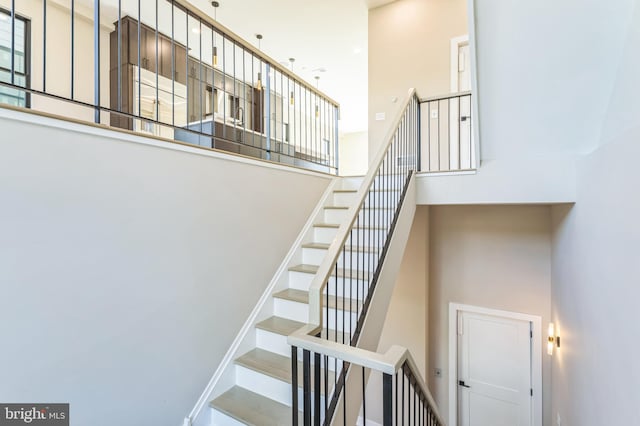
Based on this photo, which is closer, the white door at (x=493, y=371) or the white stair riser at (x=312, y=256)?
the white stair riser at (x=312, y=256)

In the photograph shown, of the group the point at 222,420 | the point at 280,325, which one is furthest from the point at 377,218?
the point at 222,420

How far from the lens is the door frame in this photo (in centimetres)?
370

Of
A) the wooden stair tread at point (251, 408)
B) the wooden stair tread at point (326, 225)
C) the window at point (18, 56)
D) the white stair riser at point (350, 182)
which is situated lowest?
the wooden stair tread at point (251, 408)

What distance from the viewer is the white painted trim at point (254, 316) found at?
6.97 feet

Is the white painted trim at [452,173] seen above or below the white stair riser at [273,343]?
above

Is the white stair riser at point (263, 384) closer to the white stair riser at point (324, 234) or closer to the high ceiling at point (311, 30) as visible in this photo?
the white stair riser at point (324, 234)

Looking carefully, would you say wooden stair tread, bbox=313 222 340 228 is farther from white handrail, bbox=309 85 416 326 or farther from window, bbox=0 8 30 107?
window, bbox=0 8 30 107

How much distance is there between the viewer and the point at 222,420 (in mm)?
2066

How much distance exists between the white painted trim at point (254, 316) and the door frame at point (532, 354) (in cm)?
235

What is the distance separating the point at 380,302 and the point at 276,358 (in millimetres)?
873

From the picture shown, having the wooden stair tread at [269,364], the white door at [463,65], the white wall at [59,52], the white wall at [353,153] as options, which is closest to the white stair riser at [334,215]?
the wooden stair tread at [269,364]

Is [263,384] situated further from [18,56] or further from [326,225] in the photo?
[18,56]

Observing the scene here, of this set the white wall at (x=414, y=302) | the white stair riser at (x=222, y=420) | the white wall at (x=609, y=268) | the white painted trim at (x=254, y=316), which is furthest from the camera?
the white wall at (x=414, y=302)

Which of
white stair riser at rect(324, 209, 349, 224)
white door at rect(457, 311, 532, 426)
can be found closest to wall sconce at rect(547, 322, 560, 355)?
white door at rect(457, 311, 532, 426)
